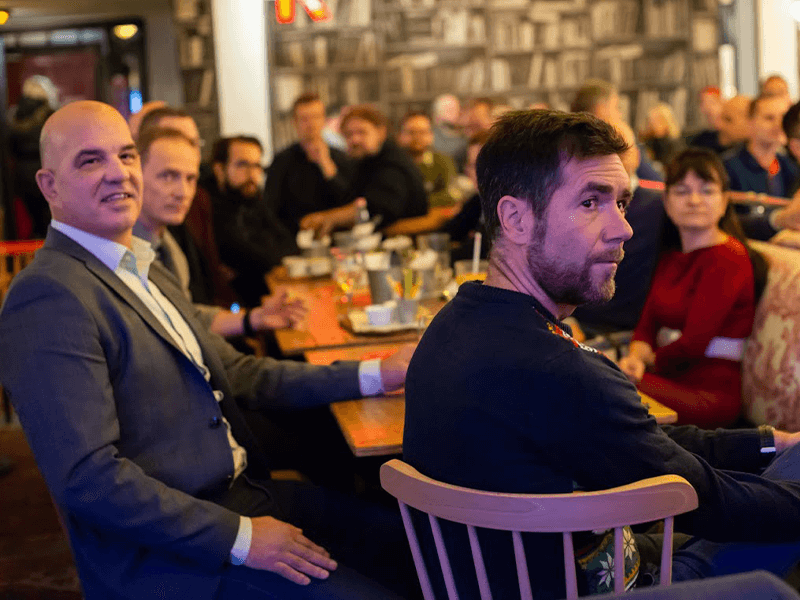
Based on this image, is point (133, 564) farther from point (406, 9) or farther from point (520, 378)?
point (406, 9)

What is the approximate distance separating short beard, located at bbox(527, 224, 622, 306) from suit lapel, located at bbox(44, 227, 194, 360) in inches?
32.7

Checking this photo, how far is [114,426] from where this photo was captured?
181 cm

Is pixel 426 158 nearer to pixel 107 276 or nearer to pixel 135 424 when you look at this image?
pixel 107 276

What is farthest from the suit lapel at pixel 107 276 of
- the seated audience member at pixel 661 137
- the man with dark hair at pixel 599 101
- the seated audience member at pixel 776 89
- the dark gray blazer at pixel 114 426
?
the seated audience member at pixel 661 137

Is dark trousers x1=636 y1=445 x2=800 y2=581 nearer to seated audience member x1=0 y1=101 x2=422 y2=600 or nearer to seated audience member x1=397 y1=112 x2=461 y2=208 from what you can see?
seated audience member x1=0 y1=101 x2=422 y2=600

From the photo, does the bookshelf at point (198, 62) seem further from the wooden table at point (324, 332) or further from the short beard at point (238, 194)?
the wooden table at point (324, 332)

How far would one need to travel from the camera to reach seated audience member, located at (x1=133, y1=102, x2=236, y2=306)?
3.89 meters

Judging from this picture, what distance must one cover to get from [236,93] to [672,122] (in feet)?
13.6

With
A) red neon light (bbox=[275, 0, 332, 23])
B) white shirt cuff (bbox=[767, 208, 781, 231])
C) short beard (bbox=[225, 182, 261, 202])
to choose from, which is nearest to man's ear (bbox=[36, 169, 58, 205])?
white shirt cuff (bbox=[767, 208, 781, 231])

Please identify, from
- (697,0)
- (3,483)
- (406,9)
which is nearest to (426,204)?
(3,483)

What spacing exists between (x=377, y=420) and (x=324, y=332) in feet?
3.26

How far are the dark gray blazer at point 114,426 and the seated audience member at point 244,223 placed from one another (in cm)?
288

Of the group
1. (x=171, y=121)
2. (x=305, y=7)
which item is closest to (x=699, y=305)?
(x=171, y=121)

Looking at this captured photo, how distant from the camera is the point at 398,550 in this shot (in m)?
2.17
